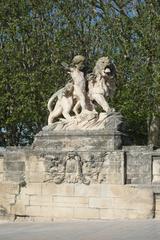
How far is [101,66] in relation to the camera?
50.4ft

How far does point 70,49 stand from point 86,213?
10597 mm

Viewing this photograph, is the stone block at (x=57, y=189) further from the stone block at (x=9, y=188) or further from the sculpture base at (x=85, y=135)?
the sculpture base at (x=85, y=135)

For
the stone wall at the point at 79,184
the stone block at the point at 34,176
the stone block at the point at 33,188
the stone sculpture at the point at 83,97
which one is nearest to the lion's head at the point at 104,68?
the stone sculpture at the point at 83,97

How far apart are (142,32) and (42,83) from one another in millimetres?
4618

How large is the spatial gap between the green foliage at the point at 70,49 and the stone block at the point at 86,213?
307 inches

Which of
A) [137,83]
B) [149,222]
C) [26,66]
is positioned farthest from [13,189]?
[26,66]

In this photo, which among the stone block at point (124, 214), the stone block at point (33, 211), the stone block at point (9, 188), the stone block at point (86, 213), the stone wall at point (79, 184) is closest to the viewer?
the stone block at point (124, 214)

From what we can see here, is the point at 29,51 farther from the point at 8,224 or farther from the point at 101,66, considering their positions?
the point at 8,224

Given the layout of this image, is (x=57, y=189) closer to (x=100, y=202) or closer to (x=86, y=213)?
(x=86, y=213)

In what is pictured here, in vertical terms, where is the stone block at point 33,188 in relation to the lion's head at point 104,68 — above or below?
below

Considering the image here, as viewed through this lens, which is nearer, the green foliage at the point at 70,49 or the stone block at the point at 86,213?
the stone block at the point at 86,213

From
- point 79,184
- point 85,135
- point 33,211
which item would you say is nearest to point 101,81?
point 85,135

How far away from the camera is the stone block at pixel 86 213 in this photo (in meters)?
14.3

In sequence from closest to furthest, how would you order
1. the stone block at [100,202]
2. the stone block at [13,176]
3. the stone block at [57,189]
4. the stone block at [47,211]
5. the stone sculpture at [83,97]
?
the stone block at [100,202]
the stone block at [57,189]
the stone block at [47,211]
the stone sculpture at [83,97]
the stone block at [13,176]
